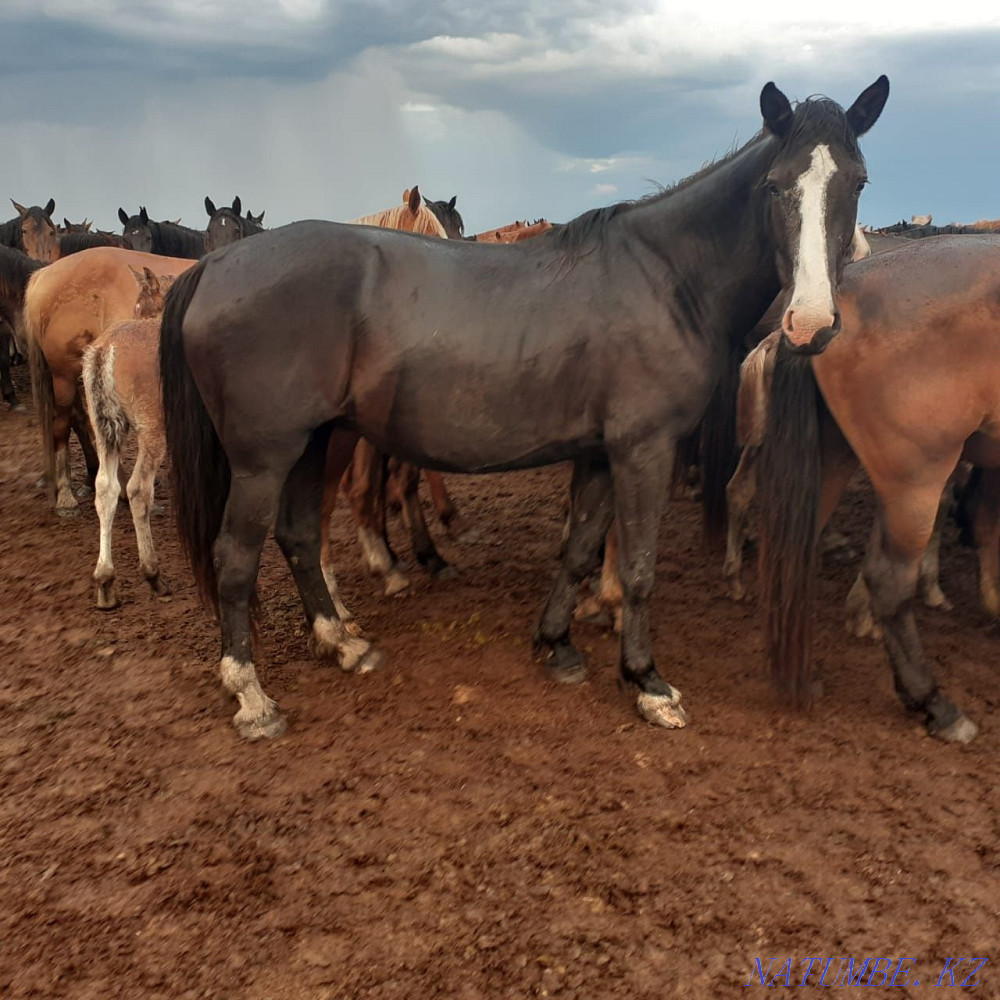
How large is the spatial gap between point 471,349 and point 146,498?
8.74ft

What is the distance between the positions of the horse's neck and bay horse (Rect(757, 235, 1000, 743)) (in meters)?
0.33

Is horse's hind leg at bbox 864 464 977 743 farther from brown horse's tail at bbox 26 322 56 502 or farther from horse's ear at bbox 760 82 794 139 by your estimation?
brown horse's tail at bbox 26 322 56 502

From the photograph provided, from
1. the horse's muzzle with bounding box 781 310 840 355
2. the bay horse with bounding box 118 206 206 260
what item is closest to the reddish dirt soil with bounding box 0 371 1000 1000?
the horse's muzzle with bounding box 781 310 840 355

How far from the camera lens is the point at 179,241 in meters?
11.9

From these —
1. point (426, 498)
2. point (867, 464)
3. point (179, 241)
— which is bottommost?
point (426, 498)

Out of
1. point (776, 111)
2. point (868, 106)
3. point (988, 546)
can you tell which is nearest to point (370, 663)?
point (776, 111)

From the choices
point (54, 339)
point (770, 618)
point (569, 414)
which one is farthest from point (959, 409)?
point (54, 339)

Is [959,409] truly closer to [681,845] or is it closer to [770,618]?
[770,618]

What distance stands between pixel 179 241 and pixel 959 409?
1181 cm

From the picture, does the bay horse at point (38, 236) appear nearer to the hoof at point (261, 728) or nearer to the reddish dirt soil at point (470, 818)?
the reddish dirt soil at point (470, 818)

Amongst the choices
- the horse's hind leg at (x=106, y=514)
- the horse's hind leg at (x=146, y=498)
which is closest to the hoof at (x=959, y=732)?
the horse's hind leg at (x=146, y=498)

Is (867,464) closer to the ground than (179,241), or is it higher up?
closer to the ground

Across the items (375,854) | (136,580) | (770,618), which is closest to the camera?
(375,854)

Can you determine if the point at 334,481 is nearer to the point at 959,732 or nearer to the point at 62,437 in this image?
the point at 959,732
